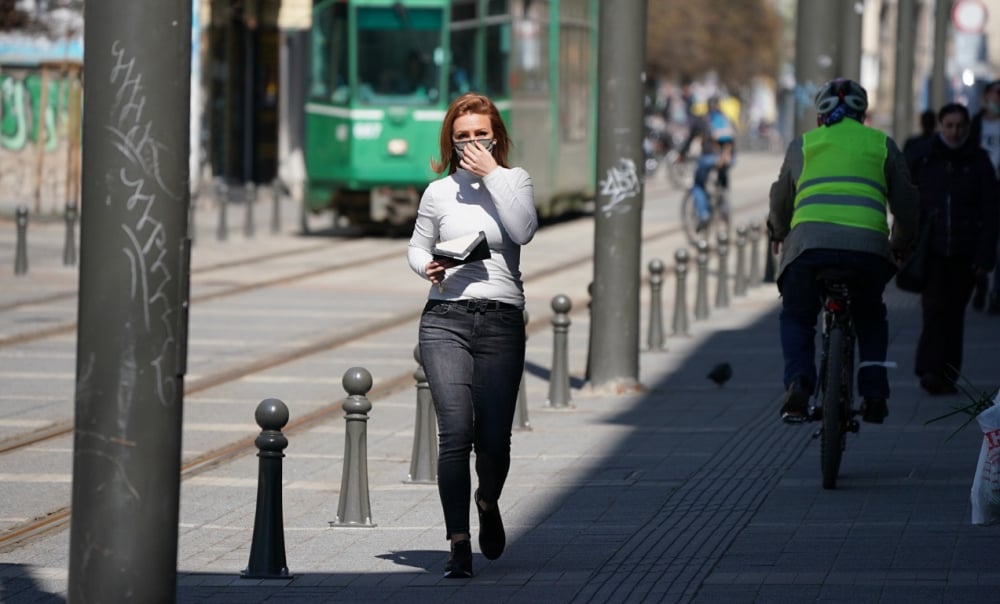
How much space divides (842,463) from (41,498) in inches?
151

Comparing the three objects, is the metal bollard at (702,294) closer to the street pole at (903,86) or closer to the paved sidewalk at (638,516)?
the paved sidewalk at (638,516)

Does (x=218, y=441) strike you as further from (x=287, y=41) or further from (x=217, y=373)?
(x=287, y=41)

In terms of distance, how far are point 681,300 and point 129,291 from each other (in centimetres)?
1111

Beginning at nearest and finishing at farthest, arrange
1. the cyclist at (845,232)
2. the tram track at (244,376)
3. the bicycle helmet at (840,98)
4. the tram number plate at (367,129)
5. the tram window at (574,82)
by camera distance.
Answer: the tram track at (244,376) < the cyclist at (845,232) < the bicycle helmet at (840,98) < the tram number plate at (367,129) < the tram window at (574,82)

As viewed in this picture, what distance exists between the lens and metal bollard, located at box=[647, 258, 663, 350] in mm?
14969

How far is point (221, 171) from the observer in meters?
38.3

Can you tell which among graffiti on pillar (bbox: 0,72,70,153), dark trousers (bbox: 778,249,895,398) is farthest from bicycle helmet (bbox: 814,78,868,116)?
graffiti on pillar (bbox: 0,72,70,153)

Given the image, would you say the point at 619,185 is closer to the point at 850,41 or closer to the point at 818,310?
the point at 818,310

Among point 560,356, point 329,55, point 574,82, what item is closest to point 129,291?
point 560,356

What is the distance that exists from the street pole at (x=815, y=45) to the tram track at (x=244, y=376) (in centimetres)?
304

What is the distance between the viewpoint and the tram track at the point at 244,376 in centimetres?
841

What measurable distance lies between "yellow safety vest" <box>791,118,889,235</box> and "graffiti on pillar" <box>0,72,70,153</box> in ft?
70.1

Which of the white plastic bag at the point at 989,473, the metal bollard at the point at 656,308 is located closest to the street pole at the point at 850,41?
the metal bollard at the point at 656,308

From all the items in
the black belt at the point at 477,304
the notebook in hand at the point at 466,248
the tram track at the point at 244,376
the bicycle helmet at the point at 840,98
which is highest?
the bicycle helmet at the point at 840,98
